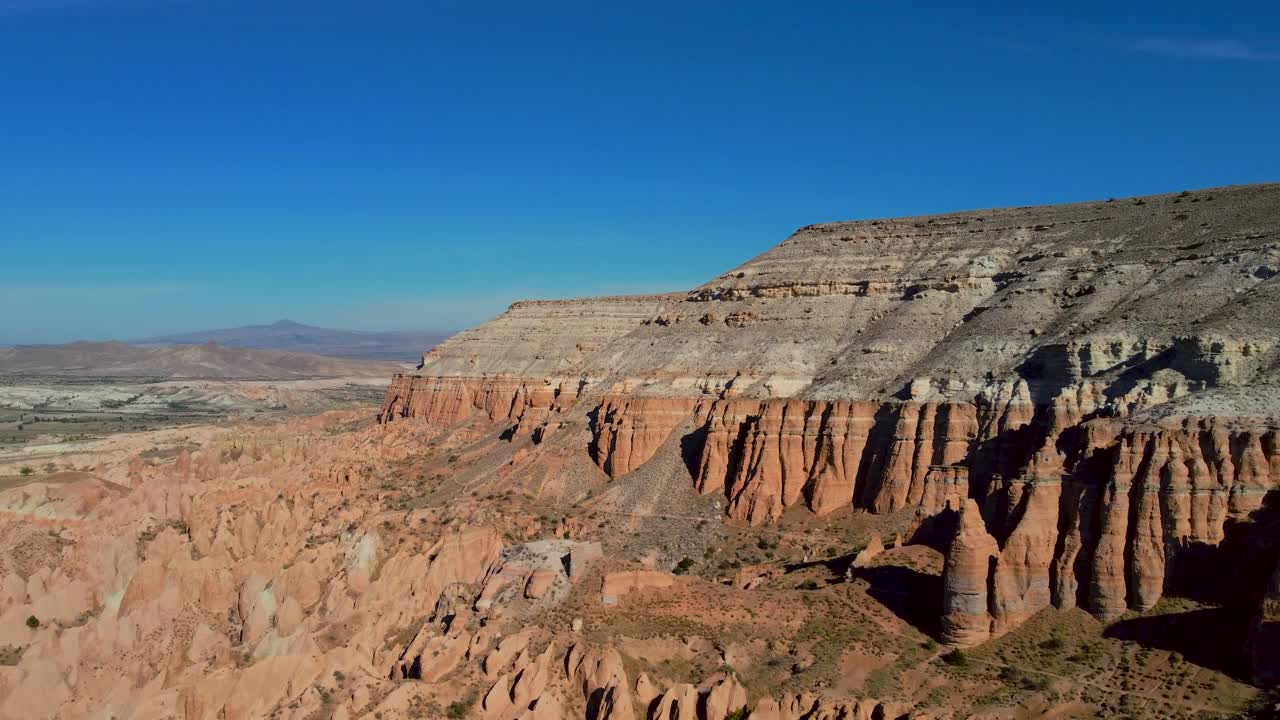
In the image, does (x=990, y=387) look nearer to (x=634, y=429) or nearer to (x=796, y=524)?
(x=796, y=524)

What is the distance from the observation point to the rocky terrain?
37656mm

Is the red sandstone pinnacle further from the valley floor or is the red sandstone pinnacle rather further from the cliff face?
the valley floor

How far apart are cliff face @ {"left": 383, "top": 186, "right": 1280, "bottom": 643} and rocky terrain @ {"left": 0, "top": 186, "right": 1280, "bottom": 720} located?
19cm

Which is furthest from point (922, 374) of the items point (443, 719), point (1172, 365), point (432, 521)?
point (443, 719)

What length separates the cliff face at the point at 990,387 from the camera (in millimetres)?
39594

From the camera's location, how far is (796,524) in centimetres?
5806

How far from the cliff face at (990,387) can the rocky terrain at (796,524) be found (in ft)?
0.63

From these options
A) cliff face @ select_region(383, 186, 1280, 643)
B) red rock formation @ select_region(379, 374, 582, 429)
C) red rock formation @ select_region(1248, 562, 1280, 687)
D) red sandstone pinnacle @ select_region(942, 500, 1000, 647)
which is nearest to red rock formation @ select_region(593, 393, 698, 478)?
cliff face @ select_region(383, 186, 1280, 643)

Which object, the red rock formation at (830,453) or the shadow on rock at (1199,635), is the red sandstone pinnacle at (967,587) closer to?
the shadow on rock at (1199,635)

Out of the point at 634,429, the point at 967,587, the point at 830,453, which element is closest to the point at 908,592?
the point at 967,587

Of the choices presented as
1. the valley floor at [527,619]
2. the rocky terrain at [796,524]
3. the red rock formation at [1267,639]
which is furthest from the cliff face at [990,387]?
the red rock formation at [1267,639]

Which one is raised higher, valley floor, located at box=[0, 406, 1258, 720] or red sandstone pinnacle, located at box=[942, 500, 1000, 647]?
red sandstone pinnacle, located at box=[942, 500, 1000, 647]

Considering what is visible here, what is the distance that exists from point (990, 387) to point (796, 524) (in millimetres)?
12529

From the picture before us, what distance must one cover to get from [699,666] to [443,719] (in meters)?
9.37
